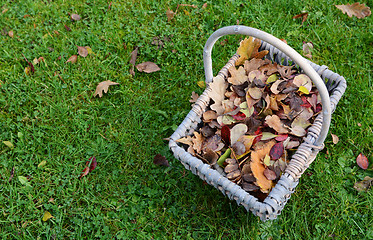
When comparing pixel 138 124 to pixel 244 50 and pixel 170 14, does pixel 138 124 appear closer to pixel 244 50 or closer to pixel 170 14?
pixel 244 50

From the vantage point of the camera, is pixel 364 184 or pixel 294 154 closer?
pixel 294 154

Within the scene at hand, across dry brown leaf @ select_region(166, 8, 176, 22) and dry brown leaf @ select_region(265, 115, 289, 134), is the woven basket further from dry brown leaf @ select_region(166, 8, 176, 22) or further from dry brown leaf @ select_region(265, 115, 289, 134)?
dry brown leaf @ select_region(166, 8, 176, 22)

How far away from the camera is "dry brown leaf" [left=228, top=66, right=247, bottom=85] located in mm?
2111

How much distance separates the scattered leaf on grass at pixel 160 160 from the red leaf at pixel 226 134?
57 cm

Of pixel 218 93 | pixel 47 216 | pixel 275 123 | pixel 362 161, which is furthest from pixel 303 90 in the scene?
pixel 47 216

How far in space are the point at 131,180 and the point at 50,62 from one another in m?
1.32

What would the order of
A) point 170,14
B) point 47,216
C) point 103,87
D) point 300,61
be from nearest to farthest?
point 300,61, point 47,216, point 103,87, point 170,14

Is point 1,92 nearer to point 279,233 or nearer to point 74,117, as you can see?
point 74,117

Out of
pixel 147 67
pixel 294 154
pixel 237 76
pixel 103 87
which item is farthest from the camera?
pixel 147 67

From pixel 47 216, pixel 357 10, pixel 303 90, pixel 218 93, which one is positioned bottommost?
pixel 47 216

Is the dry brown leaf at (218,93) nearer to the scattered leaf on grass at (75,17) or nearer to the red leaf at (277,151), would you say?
the red leaf at (277,151)

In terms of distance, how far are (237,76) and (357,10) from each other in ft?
4.99

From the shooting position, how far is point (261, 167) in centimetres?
182

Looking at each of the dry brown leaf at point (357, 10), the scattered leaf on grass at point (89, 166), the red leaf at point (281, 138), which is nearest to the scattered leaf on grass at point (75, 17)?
the scattered leaf on grass at point (89, 166)
